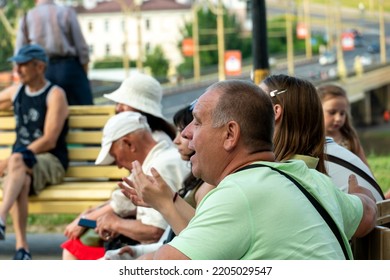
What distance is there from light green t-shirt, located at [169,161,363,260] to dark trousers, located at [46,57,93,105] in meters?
5.45

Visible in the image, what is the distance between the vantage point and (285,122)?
10.5ft

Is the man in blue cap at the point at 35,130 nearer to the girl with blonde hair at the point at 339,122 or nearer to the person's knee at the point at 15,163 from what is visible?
the person's knee at the point at 15,163

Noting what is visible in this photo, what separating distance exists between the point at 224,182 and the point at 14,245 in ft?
14.6

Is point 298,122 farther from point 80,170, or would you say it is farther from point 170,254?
point 80,170

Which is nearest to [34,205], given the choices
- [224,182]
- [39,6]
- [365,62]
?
[39,6]

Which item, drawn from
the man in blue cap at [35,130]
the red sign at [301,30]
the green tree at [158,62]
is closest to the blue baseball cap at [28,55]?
the man in blue cap at [35,130]

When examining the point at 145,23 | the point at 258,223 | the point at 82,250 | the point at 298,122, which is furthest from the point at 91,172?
the point at 145,23

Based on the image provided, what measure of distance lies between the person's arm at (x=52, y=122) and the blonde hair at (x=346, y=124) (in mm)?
1862

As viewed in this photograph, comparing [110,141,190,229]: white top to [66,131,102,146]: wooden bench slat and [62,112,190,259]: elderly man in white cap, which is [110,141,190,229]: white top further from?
[66,131,102,146]: wooden bench slat

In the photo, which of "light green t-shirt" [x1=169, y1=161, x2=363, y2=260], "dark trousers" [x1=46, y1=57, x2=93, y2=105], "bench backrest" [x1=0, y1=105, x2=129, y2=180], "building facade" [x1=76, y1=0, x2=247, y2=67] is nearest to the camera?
"light green t-shirt" [x1=169, y1=161, x2=363, y2=260]

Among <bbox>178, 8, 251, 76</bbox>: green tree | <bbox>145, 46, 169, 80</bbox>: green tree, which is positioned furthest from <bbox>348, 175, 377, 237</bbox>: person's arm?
<bbox>145, 46, 169, 80</bbox>: green tree

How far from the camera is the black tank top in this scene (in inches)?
262

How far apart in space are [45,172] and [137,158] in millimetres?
1961

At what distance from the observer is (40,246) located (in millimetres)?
6914
